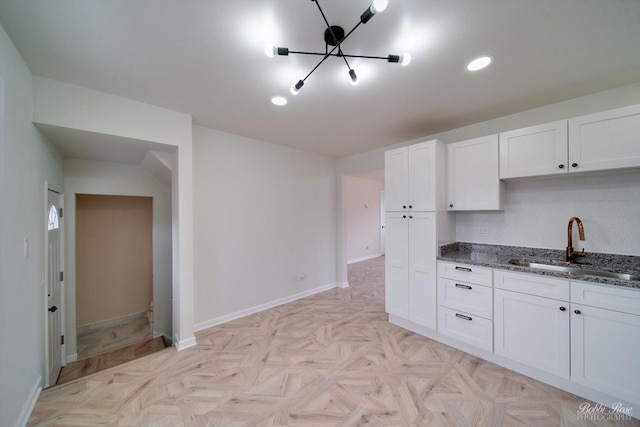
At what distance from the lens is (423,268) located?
111 inches

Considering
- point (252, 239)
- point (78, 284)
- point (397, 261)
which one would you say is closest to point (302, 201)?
point (252, 239)

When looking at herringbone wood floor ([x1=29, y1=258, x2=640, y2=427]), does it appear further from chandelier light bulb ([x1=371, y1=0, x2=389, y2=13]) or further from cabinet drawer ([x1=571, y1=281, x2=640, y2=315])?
chandelier light bulb ([x1=371, y1=0, x2=389, y2=13])

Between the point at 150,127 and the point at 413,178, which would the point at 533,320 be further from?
the point at 150,127

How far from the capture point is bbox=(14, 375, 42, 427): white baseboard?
1.62 metres

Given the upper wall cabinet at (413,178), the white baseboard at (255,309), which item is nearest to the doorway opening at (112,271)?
the white baseboard at (255,309)

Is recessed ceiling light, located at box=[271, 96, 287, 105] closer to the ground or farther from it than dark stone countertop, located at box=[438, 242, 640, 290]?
farther from it

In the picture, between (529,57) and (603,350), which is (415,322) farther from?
(529,57)

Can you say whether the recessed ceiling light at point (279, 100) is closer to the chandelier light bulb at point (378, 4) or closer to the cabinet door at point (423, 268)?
the chandelier light bulb at point (378, 4)

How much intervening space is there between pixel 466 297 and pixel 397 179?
61.0 inches

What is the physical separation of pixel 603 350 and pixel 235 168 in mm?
4096

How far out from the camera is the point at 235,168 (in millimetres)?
3420

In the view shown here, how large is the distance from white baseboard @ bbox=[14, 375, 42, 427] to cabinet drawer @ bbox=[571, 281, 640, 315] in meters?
4.14

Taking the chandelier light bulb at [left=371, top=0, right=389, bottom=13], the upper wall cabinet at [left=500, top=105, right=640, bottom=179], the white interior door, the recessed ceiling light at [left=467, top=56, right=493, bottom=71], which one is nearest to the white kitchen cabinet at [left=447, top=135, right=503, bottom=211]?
the upper wall cabinet at [left=500, top=105, right=640, bottom=179]

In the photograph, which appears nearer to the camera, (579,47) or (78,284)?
(579,47)
